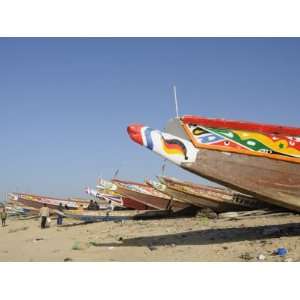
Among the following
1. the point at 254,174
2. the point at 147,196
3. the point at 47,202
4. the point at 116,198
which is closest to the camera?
the point at 254,174

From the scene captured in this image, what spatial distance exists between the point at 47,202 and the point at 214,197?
16082 millimetres

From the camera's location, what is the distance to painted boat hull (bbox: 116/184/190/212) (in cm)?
2108

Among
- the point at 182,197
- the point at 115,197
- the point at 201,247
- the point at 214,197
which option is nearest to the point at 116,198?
the point at 115,197

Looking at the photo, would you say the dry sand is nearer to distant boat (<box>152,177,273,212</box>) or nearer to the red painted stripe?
the red painted stripe

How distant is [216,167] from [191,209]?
12.0m

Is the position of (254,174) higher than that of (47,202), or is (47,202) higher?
(254,174)

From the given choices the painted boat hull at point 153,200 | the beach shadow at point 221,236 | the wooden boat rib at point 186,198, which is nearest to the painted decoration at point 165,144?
the beach shadow at point 221,236

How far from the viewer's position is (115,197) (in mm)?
25922

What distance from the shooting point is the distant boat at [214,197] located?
18234mm

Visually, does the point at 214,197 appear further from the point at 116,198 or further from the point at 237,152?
the point at 237,152

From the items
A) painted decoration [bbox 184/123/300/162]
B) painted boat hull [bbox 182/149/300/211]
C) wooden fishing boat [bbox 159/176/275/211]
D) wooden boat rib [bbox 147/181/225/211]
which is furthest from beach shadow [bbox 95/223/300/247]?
wooden boat rib [bbox 147/181/225/211]

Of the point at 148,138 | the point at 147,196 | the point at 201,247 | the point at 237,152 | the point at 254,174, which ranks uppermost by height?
the point at 148,138

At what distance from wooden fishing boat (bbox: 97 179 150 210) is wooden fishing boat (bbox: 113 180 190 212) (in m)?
0.34

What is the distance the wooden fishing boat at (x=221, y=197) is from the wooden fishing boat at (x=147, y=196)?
138 cm
